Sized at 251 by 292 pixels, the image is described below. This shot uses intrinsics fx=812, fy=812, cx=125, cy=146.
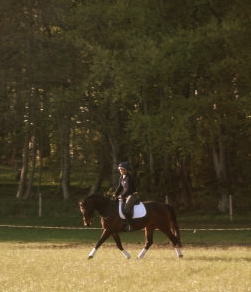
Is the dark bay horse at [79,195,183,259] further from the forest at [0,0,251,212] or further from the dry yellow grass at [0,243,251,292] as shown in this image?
A: the forest at [0,0,251,212]

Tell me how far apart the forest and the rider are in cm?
1618

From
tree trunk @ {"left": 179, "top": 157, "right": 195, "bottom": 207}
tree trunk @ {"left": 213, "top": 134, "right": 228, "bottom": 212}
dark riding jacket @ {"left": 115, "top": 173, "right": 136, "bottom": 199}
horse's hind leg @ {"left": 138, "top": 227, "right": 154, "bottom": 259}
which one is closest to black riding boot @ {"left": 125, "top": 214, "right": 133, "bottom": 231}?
horse's hind leg @ {"left": 138, "top": 227, "right": 154, "bottom": 259}

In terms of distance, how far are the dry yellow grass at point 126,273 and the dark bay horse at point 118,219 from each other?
0.55 m

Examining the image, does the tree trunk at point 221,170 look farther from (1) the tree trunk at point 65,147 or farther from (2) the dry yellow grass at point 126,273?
(2) the dry yellow grass at point 126,273

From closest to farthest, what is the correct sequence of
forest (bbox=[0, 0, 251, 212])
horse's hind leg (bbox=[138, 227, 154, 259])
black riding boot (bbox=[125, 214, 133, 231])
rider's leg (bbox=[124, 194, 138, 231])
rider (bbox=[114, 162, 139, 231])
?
rider (bbox=[114, 162, 139, 231]) < horse's hind leg (bbox=[138, 227, 154, 259]) < rider's leg (bbox=[124, 194, 138, 231]) < black riding boot (bbox=[125, 214, 133, 231]) < forest (bbox=[0, 0, 251, 212])

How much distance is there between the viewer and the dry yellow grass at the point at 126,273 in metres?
15.8

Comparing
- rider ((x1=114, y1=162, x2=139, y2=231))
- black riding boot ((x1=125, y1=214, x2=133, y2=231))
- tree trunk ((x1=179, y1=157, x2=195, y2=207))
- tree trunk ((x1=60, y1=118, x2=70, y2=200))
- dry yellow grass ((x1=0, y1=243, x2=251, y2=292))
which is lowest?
dry yellow grass ((x1=0, y1=243, x2=251, y2=292))

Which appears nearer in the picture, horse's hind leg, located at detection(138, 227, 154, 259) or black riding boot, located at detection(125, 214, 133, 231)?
horse's hind leg, located at detection(138, 227, 154, 259)

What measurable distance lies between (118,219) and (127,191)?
1.09 metres

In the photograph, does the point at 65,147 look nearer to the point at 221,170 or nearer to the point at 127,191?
the point at 221,170

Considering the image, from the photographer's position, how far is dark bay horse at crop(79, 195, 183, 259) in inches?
902

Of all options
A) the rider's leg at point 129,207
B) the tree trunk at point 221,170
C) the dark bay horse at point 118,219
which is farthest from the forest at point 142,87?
the rider's leg at point 129,207

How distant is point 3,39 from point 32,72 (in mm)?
2409

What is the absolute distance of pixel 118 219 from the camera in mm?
23141
